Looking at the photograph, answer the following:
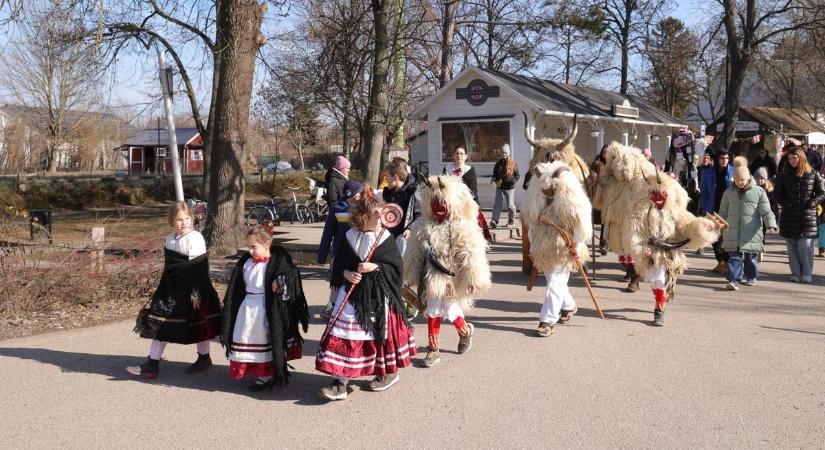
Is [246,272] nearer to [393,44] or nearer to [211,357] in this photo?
[211,357]

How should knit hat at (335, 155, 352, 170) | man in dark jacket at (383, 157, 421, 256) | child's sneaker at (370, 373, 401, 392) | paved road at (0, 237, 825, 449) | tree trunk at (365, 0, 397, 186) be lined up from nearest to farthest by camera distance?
paved road at (0, 237, 825, 449)
child's sneaker at (370, 373, 401, 392)
man in dark jacket at (383, 157, 421, 256)
knit hat at (335, 155, 352, 170)
tree trunk at (365, 0, 397, 186)

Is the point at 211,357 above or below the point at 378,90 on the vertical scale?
below

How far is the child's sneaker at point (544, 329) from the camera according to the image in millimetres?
6945

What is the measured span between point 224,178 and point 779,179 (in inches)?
329

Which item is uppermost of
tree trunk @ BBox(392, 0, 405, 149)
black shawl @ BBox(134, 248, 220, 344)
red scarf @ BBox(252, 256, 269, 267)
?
tree trunk @ BBox(392, 0, 405, 149)

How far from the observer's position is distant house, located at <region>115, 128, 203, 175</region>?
180ft

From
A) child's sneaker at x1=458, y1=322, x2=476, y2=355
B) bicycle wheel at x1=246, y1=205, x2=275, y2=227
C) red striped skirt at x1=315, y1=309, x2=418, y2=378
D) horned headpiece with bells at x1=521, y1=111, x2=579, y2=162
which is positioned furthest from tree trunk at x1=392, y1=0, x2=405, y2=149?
red striped skirt at x1=315, y1=309, x2=418, y2=378

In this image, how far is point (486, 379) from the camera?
5.69 metres

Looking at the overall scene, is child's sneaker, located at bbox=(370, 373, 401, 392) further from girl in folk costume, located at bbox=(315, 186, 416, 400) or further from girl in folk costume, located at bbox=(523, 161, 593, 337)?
girl in folk costume, located at bbox=(523, 161, 593, 337)

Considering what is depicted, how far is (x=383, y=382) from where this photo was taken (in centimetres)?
542

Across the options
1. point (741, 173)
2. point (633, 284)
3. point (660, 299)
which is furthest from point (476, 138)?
point (660, 299)

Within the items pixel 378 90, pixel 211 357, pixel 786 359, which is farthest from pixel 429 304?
pixel 378 90

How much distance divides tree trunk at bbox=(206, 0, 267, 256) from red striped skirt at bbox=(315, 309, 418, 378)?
718 centimetres

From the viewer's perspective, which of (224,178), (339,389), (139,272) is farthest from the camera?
(224,178)
